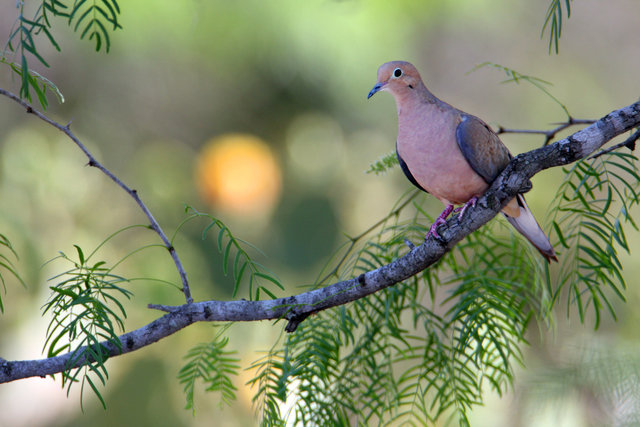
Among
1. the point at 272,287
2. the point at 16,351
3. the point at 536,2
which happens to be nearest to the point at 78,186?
the point at 16,351

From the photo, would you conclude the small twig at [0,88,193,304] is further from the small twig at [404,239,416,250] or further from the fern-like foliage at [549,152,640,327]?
A: the fern-like foliage at [549,152,640,327]

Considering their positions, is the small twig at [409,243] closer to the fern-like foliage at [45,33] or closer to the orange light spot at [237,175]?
the fern-like foliage at [45,33]

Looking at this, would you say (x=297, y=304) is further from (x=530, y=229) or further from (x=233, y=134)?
(x=233, y=134)

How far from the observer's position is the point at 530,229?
84 cm

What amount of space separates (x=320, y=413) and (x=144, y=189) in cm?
129

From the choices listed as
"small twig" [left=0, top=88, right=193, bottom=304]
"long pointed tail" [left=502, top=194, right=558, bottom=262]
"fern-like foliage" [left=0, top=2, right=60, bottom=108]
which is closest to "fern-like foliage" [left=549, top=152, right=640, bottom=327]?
"long pointed tail" [left=502, top=194, right=558, bottom=262]

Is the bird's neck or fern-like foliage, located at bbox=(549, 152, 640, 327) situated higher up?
the bird's neck

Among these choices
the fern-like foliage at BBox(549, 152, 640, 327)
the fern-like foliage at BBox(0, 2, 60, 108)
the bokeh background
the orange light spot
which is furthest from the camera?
the orange light spot

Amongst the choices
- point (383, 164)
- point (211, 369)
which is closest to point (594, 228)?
point (383, 164)

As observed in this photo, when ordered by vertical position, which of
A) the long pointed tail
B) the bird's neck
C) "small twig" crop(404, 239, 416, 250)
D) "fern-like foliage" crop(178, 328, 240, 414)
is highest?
the bird's neck

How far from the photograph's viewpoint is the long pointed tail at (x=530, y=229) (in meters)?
0.84

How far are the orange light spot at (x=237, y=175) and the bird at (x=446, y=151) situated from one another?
1168 millimetres

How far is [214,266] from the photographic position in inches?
75.4

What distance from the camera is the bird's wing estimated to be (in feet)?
2.52
